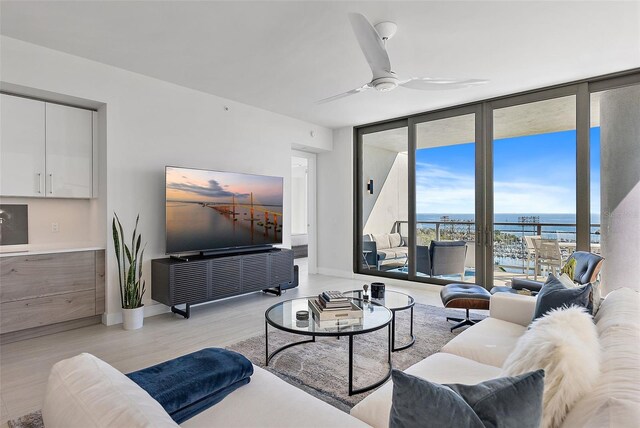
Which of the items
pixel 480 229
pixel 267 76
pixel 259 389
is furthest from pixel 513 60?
pixel 259 389

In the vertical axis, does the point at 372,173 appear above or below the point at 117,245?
above

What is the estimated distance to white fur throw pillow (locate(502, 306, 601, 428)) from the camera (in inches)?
35.8

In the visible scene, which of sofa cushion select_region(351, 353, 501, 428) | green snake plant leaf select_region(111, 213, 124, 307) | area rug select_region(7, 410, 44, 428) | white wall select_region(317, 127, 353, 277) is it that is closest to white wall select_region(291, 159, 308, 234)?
white wall select_region(317, 127, 353, 277)

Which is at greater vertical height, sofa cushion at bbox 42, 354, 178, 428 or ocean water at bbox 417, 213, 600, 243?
ocean water at bbox 417, 213, 600, 243

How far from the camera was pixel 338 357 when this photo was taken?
2709 mm

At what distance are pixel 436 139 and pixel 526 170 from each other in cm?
134

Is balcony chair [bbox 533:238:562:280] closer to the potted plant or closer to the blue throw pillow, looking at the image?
the blue throw pillow

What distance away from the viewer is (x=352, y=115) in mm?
5469

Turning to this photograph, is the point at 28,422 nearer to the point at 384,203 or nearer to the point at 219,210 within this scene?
the point at 219,210

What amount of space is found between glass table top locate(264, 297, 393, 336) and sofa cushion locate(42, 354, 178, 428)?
1.35 m

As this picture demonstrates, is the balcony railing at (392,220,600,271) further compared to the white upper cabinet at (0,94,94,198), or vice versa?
the balcony railing at (392,220,600,271)

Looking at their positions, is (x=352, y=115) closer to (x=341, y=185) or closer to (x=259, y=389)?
(x=341, y=185)

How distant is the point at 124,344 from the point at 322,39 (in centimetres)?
319

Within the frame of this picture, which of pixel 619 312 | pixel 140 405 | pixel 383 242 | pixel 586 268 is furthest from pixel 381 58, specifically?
pixel 383 242
